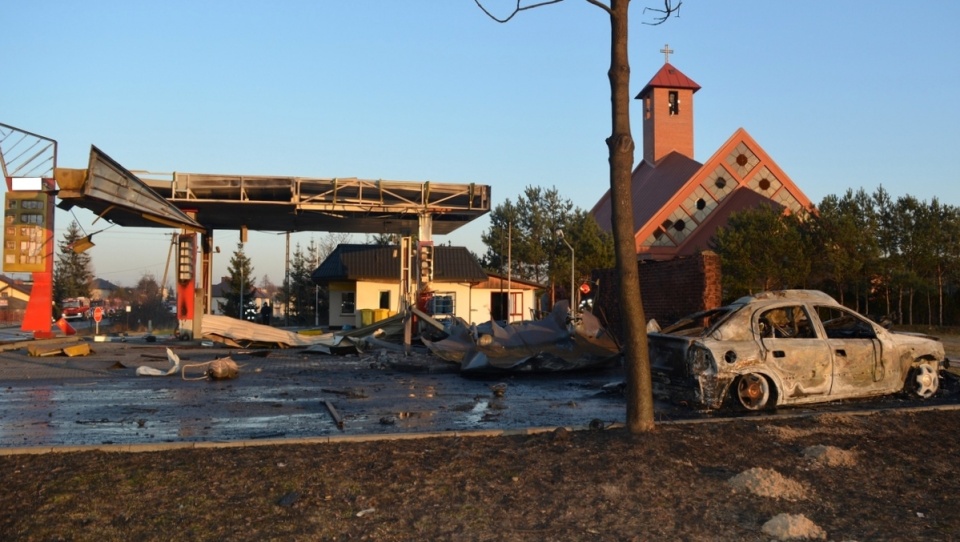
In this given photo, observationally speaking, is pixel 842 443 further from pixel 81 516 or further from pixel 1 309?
pixel 1 309

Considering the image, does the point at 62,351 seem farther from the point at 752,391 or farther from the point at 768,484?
the point at 768,484

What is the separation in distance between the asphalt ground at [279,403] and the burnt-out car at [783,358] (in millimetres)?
1082

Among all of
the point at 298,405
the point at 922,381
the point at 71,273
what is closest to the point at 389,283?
the point at 298,405

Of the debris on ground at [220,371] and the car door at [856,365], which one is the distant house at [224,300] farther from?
the car door at [856,365]

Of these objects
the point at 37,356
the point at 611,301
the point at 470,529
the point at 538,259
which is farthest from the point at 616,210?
the point at 538,259

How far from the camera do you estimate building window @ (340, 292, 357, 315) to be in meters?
46.7

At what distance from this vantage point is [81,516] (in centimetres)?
550

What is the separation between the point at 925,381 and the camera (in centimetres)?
1171

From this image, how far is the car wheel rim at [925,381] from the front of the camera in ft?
38.3

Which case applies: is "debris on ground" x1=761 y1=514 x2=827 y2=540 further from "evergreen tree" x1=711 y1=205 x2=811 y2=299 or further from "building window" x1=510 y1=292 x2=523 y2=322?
"building window" x1=510 y1=292 x2=523 y2=322

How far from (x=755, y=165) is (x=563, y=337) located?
40.0 meters

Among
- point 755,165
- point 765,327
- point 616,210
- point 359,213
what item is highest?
point 755,165

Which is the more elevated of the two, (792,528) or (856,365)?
(856,365)

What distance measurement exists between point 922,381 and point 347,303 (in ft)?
123
